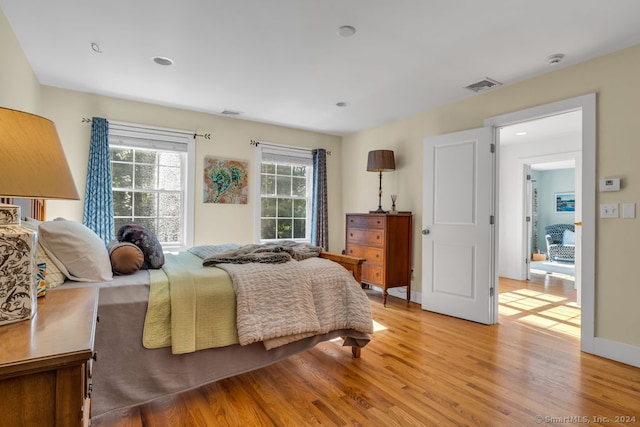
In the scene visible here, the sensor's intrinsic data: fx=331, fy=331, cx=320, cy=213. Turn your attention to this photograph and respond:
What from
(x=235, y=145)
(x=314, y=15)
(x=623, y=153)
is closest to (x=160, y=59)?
(x=314, y=15)

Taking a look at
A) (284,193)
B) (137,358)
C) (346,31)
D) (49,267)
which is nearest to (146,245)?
(49,267)

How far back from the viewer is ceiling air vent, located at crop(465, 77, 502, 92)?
3164 millimetres

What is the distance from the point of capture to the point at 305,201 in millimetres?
5258

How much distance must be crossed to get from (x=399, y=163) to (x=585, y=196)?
2154 millimetres

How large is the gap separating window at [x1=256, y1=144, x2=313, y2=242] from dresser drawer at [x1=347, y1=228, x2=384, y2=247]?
3.13ft

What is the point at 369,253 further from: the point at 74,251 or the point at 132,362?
the point at 74,251

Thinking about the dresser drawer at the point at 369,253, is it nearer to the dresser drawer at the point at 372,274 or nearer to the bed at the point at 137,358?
the dresser drawer at the point at 372,274

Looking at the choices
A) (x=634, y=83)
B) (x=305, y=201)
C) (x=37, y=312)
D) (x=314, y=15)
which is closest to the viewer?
(x=37, y=312)

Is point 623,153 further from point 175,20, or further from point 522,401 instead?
point 175,20

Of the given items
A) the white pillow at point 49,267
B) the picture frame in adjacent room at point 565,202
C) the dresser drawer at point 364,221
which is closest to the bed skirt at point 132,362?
the white pillow at point 49,267

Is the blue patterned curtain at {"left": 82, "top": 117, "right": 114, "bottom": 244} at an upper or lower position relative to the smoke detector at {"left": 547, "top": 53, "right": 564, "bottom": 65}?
lower

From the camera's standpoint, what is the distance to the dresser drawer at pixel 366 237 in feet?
13.2

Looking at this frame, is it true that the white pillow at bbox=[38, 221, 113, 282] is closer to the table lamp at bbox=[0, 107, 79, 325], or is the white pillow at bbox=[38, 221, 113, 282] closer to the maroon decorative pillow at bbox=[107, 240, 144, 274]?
the maroon decorative pillow at bbox=[107, 240, 144, 274]

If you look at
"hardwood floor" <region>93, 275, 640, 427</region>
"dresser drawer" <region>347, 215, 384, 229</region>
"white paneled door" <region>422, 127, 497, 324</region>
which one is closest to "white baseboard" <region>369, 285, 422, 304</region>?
"white paneled door" <region>422, 127, 497, 324</region>
